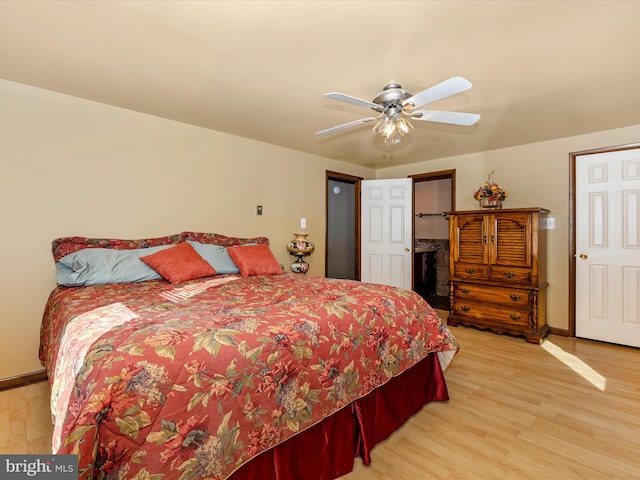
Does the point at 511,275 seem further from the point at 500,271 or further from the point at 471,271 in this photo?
the point at 471,271

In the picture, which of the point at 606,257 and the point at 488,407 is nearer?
the point at 488,407

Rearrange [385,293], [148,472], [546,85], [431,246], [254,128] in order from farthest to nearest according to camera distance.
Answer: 1. [431,246]
2. [254,128]
3. [546,85]
4. [385,293]
5. [148,472]

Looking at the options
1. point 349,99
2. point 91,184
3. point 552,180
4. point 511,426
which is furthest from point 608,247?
point 91,184

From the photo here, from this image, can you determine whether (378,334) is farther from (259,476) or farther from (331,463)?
(259,476)

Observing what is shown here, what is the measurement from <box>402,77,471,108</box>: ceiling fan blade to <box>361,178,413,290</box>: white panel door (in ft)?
8.92

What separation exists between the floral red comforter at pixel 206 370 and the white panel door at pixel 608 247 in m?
2.82

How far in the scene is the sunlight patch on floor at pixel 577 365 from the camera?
8.05 ft

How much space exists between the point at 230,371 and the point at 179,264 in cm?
178

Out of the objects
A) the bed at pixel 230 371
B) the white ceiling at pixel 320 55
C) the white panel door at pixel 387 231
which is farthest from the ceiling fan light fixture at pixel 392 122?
the white panel door at pixel 387 231

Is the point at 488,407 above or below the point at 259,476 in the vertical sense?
below

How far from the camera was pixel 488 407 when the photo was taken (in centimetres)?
209

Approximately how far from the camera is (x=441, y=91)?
180 centimetres

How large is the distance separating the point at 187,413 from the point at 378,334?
1.08 m

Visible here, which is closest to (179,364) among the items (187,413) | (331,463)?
(187,413)
